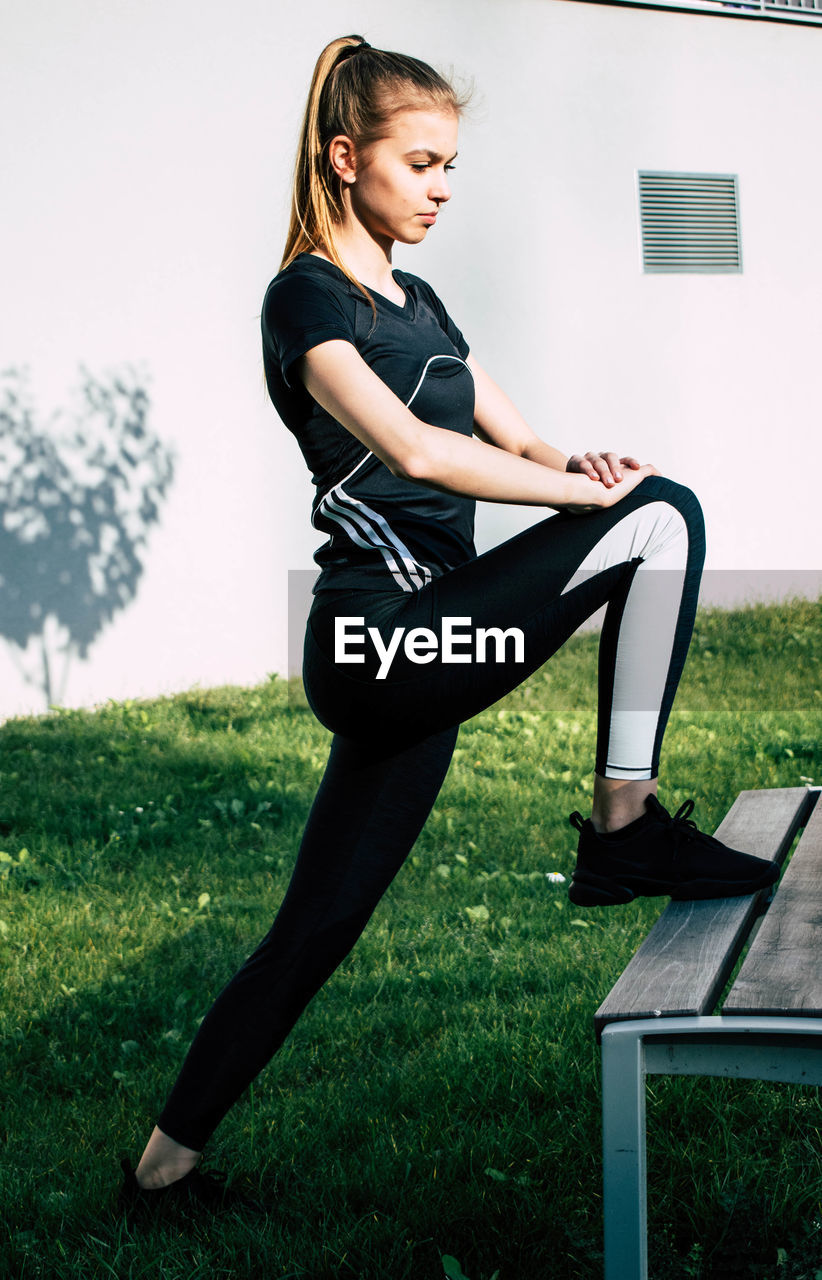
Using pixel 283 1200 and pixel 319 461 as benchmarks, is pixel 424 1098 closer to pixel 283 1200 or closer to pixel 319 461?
pixel 283 1200

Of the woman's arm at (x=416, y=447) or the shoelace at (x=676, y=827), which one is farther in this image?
the shoelace at (x=676, y=827)

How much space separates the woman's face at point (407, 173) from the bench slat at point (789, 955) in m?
1.27

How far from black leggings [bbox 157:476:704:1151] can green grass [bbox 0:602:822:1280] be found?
1.26ft

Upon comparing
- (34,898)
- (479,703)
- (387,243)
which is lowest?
(34,898)

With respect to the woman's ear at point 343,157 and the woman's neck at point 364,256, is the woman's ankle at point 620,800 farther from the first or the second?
the woman's ear at point 343,157

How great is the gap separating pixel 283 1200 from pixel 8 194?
710 centimetres

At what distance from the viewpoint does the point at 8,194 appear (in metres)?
7.77

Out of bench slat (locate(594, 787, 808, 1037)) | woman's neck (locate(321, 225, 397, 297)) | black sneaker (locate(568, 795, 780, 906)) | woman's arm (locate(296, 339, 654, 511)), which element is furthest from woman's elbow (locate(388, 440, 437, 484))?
bench slat (locate(594, 787, 808, 1037))

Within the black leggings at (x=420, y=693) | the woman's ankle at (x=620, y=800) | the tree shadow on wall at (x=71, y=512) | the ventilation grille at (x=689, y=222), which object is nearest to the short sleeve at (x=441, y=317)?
the black leggings at (x=420, y=693)

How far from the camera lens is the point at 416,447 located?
1.84 meters

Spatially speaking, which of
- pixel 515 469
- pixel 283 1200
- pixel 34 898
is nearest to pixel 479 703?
pixel 515 469

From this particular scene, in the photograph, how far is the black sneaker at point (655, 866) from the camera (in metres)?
2.11

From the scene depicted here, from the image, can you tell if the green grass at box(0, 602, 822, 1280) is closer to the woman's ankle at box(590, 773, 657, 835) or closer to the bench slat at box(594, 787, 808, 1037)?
the bench slat at box(594, 787, 808, 1037)

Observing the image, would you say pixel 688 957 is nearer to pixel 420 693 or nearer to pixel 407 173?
pixel 420 693
